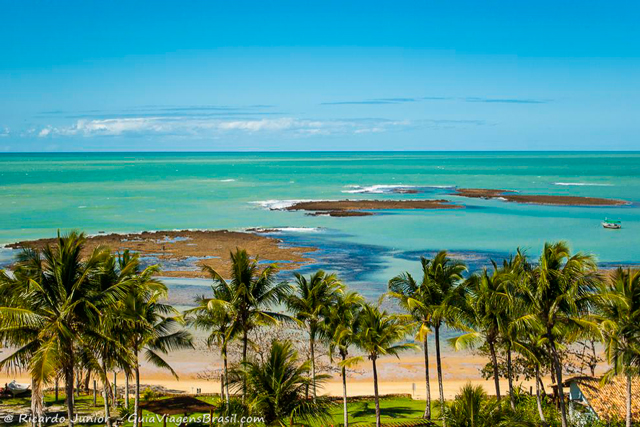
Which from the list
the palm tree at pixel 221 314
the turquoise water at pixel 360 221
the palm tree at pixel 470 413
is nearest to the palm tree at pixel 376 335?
the palm tree at pixel 470 413

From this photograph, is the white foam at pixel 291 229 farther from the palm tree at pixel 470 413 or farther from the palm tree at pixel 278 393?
the palm tree at pixel 470 413

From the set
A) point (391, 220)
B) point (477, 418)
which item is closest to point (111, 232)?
point (391, 220)

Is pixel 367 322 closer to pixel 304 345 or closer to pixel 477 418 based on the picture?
pixel 477 418

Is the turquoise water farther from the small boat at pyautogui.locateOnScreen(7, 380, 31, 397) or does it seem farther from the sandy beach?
the small boat at pyautogui.locateOnScreen(7, 380, 31, 397)

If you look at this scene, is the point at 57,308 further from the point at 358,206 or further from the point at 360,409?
the point at 358,206

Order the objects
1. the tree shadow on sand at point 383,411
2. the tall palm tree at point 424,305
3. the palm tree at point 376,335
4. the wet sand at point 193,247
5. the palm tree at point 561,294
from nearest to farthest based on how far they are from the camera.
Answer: the palm tree at point 561,294, the palm tree at point 376,335, the tall palm tree at point 424,305, the tree shadow on sand at point 383,411, the wet sand at point 193,247
